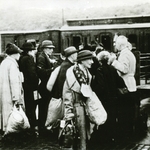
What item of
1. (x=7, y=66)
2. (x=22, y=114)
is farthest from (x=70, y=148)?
(x=7, y=66)

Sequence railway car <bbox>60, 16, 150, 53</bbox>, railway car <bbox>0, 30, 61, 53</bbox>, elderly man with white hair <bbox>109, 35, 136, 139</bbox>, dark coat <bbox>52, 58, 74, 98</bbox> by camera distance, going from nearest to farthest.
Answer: dark coat <bbox>52, 58, 74, 98</bbox> < elderly man with white hair <bbox>109, 35, 136, 139</bbox> < railway car <bbox>60, 16, 150, 53</bbox> < railway car <bbox>0, 30, 61, 53</bbox>

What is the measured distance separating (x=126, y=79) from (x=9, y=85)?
2.21 meters

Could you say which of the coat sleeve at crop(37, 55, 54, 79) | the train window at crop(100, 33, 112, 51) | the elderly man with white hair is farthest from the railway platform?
the train window at crop(100, 33, 112, 51)

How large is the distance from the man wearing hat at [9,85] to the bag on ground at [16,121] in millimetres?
177

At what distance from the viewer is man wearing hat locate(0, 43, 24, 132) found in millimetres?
6098

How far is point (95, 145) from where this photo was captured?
221 inches

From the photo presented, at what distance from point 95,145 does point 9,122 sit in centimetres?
150

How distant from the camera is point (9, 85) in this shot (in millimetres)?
6152

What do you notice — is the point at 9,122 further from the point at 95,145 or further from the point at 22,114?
the point at 95,145

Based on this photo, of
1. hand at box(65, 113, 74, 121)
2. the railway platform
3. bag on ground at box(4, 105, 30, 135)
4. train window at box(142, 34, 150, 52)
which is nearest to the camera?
hand at box(65, 113, 74, 121)

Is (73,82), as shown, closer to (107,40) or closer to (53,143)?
(53,143)

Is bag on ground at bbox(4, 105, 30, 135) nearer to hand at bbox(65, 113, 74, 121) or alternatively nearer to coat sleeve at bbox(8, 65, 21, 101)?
coat sleeve at bbox(8, 65, 21, 101)

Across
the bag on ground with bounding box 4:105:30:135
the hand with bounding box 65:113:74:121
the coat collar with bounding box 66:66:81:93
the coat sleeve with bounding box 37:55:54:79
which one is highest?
the coat sleeve with bounding box 37:55:54:79

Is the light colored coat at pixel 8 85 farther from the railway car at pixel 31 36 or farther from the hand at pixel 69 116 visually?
the railway car at pixel 31 36
